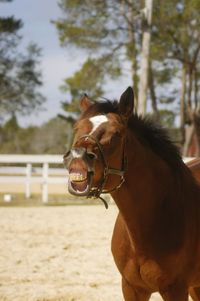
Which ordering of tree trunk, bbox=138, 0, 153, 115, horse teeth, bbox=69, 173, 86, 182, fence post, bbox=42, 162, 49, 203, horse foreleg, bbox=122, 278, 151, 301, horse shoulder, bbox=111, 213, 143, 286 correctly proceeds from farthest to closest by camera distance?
tree trunk, bbox=138, 0, 153, 115
fence post, bbox=42, 162, 49, 203
horse foreleg, bbox=122, 278, 151, 301
horse shoulder, bbox=111, 213, 143, 286
horse teeth, bbox=69, 173, 86, 182

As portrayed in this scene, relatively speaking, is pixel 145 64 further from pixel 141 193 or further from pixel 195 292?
pixel 141 193

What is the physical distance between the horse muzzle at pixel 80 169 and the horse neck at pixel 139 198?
1.48 feet

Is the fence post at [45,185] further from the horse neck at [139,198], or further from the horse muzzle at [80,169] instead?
the horse muzzle at [80,169]

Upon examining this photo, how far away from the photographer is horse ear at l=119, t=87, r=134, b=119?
3418 mm

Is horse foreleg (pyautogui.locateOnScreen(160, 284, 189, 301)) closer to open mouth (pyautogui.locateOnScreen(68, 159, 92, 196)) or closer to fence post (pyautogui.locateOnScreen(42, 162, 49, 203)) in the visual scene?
open mouth (pyautogui.locateOnScreen(68, 159, 92, 196))

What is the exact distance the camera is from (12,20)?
27.2 meters

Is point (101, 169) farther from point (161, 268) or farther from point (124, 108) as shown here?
point (161, 268)

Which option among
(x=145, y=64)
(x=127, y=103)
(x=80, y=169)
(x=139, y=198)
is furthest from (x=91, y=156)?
(x=145, y=64)

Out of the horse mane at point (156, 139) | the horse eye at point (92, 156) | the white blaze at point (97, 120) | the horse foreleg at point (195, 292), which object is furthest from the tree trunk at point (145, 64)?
the horse eye at point (92, 156)

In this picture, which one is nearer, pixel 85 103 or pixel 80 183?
pixel 80 183

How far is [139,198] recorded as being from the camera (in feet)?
11.8

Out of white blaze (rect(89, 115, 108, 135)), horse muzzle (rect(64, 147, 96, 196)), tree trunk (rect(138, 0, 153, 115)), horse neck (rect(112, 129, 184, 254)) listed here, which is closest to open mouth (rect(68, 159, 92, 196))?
horse muzzle (rect(64, 147, 96, 196))

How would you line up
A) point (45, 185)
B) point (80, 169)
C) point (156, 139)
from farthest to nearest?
point (45, 185)
point (156, 139)
point (80, 169)

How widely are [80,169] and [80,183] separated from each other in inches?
3.4
